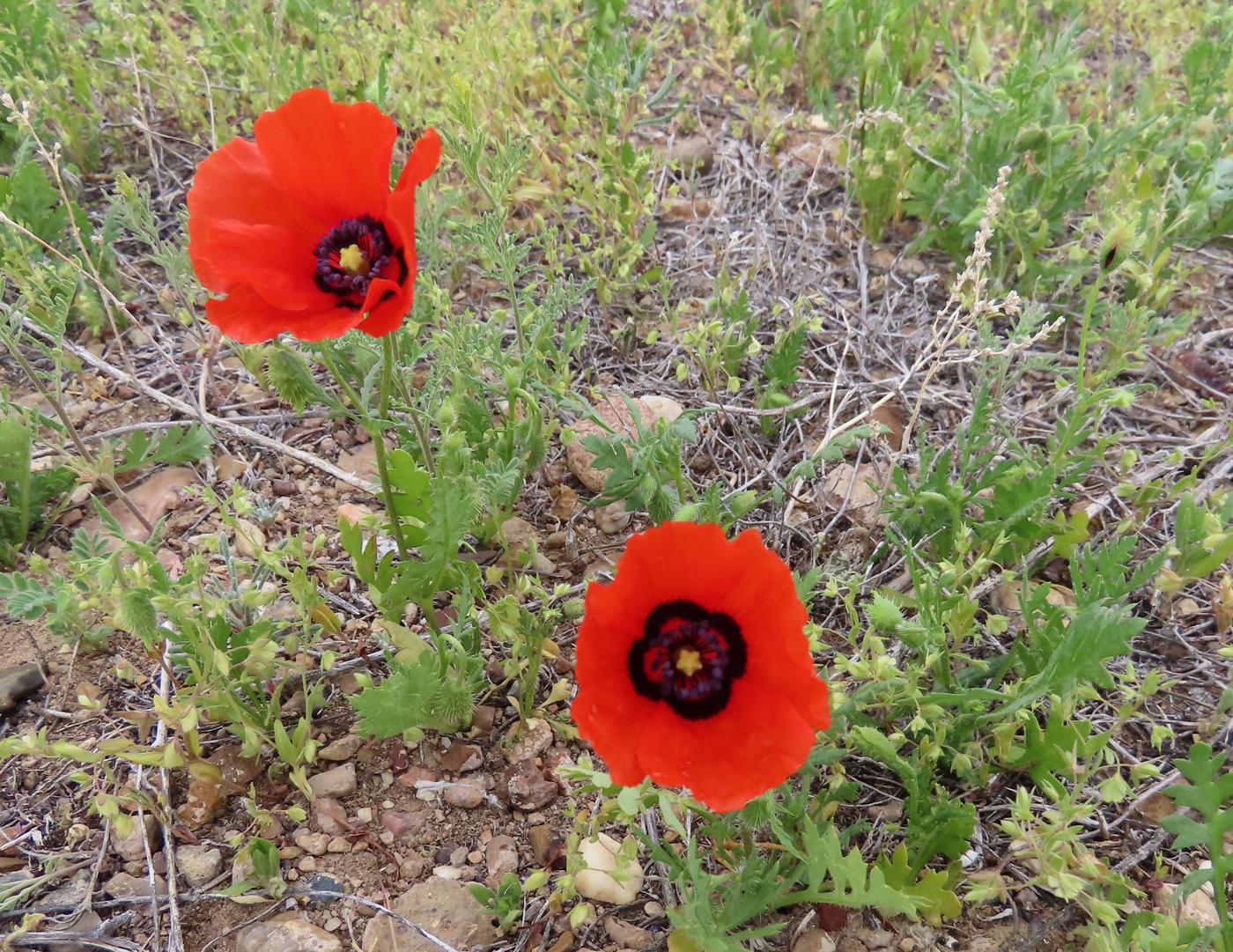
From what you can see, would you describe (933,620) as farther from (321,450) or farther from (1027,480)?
(321,450)

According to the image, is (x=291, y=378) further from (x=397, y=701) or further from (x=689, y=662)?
(x=689, y=662)

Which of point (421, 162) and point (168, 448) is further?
point (168, 448)

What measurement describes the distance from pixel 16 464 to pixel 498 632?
1506 mm

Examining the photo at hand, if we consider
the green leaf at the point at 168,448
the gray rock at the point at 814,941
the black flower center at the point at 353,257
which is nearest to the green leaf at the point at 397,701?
the black flower center at the point at 353,257

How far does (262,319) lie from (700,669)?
3.72 feet

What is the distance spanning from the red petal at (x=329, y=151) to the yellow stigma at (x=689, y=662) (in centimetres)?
113

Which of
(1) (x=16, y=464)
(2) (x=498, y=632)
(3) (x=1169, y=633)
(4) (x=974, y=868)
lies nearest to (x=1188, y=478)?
(3) (x=1169, y=633)

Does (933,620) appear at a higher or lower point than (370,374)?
lower

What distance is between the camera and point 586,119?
3.80m

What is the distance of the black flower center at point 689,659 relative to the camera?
5.83ft

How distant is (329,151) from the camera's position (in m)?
1.89

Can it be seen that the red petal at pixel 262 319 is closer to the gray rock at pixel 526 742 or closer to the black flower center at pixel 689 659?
the black flower center at pixel 689 659

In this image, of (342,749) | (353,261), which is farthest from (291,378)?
(342,749)

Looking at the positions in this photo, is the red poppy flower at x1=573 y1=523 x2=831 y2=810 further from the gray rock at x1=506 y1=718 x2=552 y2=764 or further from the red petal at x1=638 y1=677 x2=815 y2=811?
the gray rock at x1=506 y1=718 x2=552 y2=764
